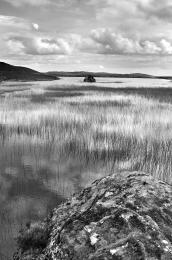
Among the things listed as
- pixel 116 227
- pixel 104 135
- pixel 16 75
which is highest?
pixel 16 75

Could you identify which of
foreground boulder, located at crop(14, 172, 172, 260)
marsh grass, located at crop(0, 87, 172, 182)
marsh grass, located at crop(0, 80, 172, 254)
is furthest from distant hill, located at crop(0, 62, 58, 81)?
foreground boulder, located at crop(14, 172, 172, 260)

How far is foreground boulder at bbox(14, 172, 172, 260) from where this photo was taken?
7.58 ft

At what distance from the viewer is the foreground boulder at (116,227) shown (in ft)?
7.58

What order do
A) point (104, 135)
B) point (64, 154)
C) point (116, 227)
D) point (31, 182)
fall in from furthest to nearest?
point (104, 135) < point (64, 154) < point (31, 182) < point (116, 227)

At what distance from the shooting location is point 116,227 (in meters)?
2.52

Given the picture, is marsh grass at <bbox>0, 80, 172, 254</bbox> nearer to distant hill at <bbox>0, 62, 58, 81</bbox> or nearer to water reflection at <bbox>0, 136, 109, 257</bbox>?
water reflection at <bbox>0, 136, 109, 257</bbox>

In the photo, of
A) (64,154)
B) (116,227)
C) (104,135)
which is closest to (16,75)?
(104,135)

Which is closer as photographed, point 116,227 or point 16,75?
point 116,227

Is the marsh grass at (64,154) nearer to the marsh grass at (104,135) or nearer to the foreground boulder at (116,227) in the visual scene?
the marsh grass at (104,135)

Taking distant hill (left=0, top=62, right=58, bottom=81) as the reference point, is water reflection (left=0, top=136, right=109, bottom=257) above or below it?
below

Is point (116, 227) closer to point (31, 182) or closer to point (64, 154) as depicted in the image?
point (31, 182)

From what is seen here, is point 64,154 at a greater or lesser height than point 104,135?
lesser

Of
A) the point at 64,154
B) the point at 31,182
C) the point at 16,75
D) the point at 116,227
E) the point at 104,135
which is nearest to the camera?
the point at 116,227

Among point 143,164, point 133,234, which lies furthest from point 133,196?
point 143,164
